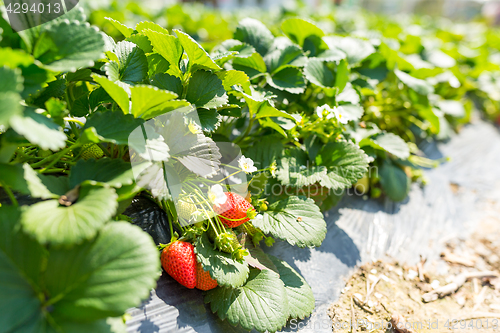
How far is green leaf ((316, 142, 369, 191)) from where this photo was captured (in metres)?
1.00

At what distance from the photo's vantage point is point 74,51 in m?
0.64

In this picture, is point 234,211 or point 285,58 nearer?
point 234,211

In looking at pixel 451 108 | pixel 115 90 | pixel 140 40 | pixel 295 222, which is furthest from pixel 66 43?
pixel 451 108

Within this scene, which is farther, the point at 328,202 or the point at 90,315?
the point at 328,202

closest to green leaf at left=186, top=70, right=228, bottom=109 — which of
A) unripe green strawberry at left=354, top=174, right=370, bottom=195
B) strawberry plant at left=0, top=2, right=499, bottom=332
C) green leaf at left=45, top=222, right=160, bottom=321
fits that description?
strawberry plant at left=0, top=2, right=499, bottom=332

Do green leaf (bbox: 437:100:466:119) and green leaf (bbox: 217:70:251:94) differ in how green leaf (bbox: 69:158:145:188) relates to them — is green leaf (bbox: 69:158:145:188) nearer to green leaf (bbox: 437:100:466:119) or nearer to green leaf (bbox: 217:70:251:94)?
green leaf (bbox: 217:70:251:94)

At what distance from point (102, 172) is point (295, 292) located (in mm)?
615

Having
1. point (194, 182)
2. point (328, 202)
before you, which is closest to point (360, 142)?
point (328, 202)

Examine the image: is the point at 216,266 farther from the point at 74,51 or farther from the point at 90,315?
the point at 74,51

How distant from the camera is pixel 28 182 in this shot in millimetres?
578

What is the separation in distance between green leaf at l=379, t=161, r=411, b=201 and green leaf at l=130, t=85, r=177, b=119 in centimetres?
122

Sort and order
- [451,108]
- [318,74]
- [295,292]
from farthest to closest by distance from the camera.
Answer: [451,108] < [318,74] < [295,292]

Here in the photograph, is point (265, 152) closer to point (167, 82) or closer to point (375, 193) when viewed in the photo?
point (167, 82)

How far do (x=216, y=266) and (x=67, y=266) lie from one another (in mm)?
332
